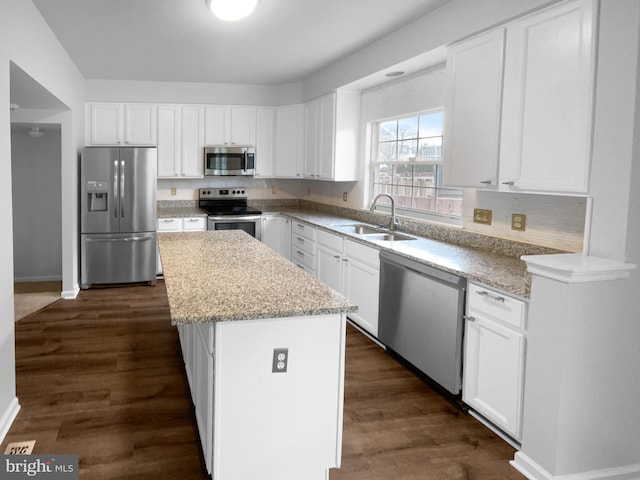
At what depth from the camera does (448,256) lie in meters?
3.45

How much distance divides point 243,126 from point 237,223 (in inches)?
52.2

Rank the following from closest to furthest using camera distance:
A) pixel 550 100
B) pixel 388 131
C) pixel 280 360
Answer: pixel 280 360, pixel 550 100, pixel 388 131

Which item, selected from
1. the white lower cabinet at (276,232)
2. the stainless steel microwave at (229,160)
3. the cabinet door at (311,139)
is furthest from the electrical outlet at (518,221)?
the stainless steel microwave at (229,160)

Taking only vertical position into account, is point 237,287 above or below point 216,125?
below

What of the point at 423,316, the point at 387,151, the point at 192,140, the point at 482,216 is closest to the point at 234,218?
the point at 192,140

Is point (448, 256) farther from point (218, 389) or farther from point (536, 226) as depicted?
point (218, 389)

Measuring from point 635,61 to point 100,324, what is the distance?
14.3 ft

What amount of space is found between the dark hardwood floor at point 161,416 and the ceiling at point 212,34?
2.44m

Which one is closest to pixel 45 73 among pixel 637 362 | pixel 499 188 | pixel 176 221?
pixel 176 221

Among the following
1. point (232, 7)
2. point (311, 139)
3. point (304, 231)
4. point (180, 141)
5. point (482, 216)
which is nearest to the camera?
point (232, 7)

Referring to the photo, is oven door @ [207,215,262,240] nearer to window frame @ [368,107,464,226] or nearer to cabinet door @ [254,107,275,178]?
cabinet door @ [254,107,275,178]

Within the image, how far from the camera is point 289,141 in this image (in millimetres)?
6922

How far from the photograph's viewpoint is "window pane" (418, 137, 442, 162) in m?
4.43

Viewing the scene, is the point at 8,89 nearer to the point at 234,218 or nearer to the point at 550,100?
the point at 550,100
